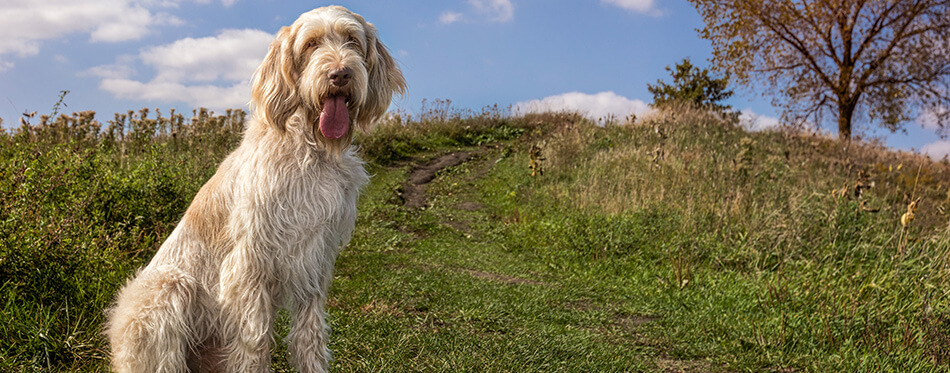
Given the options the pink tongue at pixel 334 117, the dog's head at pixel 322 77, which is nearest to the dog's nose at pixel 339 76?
the dog's head at pixel 322 77

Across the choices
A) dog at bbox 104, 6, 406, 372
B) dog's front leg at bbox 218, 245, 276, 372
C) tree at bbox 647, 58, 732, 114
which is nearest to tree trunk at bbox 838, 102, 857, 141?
Result: tree at bbox 647, 58, 732, 114

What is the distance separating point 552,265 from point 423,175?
5.98 m

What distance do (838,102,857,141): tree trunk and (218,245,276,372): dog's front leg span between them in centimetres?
2064

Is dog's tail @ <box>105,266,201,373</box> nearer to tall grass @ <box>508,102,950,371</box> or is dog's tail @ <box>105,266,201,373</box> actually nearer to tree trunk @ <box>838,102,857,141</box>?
tall grass @ <box>508,102,950,371</box>

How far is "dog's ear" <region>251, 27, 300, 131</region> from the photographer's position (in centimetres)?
307

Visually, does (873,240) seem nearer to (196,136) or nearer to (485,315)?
(485,315)

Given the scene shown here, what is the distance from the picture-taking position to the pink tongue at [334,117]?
119 inches

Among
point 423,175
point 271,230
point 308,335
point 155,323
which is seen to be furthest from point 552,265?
point 423,175

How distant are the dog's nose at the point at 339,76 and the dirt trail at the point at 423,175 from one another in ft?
23.9

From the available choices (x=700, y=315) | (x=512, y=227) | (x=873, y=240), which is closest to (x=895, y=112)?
(x=873, y=240)

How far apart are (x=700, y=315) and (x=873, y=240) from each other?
3078 millimetres

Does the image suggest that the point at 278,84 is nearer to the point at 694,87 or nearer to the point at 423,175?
the point at 423,175

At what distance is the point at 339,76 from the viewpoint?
2.89 meters

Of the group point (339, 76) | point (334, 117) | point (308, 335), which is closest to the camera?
point (339, 76)
